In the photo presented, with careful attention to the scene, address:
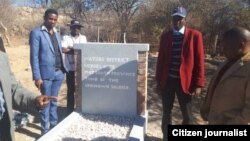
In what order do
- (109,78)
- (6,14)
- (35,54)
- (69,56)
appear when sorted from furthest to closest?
(6,14) → (69,56) → (109,78) → (35,54)

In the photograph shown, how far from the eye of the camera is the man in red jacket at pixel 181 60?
15.3ft

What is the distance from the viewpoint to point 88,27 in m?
20.2

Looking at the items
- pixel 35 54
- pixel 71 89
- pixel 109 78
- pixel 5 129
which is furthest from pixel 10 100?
pixel 71 89

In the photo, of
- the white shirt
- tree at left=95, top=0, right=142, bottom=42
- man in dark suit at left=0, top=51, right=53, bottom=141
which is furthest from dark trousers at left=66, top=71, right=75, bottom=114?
tree at left=95, top=0, right=142, bottom=42

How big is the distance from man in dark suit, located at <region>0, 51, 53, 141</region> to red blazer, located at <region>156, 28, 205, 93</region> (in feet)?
7.57

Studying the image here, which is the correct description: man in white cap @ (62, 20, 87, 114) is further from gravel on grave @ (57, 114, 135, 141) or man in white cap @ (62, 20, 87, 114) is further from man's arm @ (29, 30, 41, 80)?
man's arm @ (29, 30, 41, 80)

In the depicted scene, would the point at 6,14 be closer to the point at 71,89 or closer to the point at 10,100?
the point at 71,89

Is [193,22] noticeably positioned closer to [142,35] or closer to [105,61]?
[142,35]

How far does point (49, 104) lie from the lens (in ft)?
18.1

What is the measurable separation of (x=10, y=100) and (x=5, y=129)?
0.26 m

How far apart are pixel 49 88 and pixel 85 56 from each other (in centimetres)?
84

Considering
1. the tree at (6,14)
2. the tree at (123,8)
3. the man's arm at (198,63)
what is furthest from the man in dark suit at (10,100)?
the tree at (6,14)

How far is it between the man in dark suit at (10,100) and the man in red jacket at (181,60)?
91.4 inches

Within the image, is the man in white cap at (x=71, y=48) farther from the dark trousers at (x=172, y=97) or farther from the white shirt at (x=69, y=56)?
the dark trousers at (x=172, y=97)
